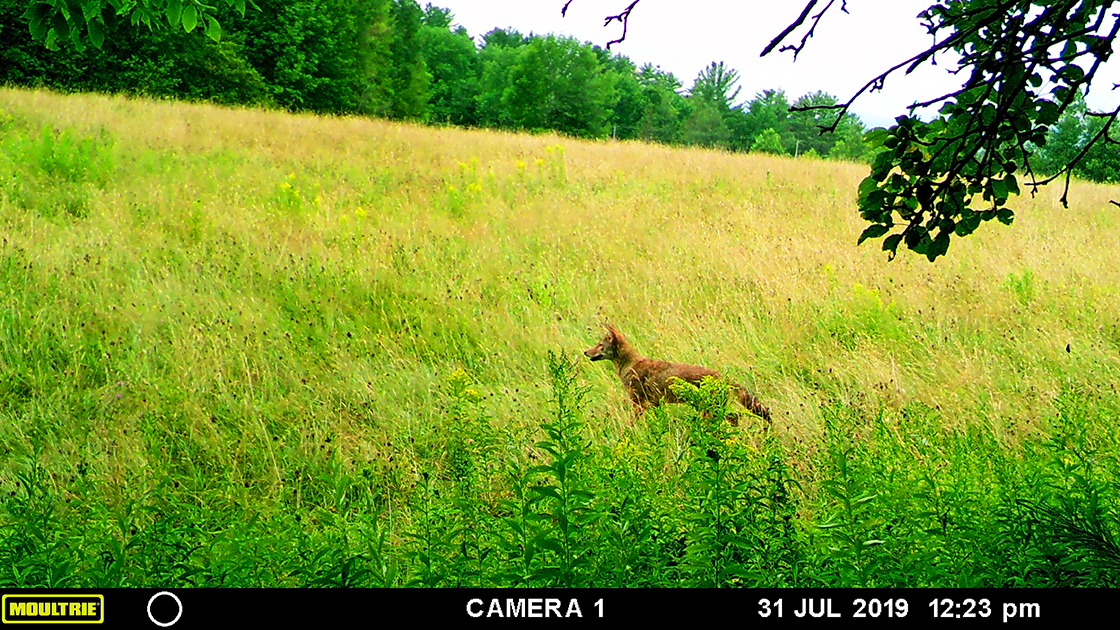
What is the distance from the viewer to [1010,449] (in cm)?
443

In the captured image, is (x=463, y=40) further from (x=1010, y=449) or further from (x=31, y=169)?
(x=1010, y=449)

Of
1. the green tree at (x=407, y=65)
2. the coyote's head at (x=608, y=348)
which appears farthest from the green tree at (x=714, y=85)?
the coyote's head at (x=608, y=348)

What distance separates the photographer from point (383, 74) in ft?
130

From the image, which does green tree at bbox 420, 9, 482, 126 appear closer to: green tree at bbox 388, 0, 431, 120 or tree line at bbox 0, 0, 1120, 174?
tree line at bbox 0, 0, 1120, 174

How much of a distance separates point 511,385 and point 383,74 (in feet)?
122

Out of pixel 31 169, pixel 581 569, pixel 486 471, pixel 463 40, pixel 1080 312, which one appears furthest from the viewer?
pixel 463 40

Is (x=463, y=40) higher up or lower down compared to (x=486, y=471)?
higher up

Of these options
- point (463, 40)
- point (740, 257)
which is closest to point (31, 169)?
point (740, 257)

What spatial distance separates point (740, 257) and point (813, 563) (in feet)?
20.3

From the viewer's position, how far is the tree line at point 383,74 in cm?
2944
